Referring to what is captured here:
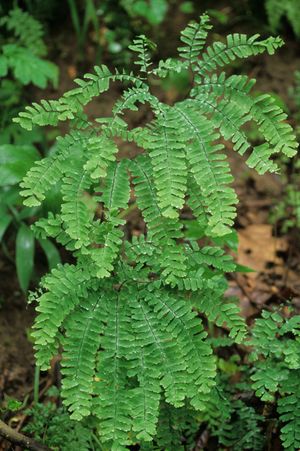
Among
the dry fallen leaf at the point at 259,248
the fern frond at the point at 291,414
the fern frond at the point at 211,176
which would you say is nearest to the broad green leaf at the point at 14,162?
the fern frond at the point at 211,176

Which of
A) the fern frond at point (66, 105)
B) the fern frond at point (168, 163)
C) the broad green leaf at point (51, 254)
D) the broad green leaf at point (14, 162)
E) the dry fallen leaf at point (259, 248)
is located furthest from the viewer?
the dry fallen leaf at point (259, 248)

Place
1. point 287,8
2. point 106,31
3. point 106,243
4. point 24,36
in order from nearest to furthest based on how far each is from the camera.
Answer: point 106,243
point 24,36
point 287,8
point 106,31

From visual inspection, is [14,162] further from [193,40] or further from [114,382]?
[114,382]

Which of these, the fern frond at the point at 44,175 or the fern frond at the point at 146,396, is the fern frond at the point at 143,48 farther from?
the fern frond at the point at 146,396

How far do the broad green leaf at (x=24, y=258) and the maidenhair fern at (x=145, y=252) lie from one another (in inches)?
47.2

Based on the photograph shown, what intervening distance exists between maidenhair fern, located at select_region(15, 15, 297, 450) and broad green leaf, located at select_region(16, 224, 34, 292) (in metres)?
1.20

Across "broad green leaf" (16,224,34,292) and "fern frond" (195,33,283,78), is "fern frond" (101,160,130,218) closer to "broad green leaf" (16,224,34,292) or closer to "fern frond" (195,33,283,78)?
"fern frond" (195,33,283,78)

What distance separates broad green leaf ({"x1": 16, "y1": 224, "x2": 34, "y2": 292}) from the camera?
12.8 feet

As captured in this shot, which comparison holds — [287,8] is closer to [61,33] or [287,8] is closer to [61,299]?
[61,33]

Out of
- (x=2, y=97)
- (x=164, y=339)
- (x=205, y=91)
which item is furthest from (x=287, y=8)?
(x=164, y=339)

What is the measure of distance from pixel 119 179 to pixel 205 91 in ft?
1.84

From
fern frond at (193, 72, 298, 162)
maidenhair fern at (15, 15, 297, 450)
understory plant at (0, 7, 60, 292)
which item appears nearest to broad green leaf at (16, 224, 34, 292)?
understory plant at (0, 7, 60, 292)

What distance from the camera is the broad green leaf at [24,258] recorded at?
3.91 meters

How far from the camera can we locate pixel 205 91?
2816 millimetres
